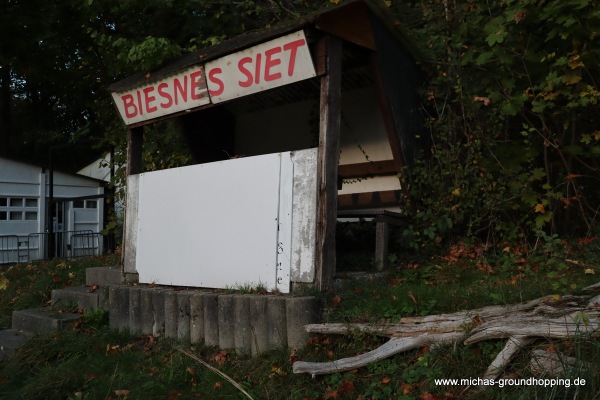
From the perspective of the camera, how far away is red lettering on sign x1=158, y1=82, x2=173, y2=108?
6.54 metres

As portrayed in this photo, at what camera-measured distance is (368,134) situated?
310 inches

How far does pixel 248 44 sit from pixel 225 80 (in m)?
0.53

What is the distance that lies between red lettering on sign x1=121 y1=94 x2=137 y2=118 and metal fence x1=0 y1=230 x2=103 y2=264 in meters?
11.0

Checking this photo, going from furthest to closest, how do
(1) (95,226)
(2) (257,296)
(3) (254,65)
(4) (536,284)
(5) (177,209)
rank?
1. (1) (95,226)
2. (5) (177,209)
3. (3) (254,65)
4. (2) (257,296)
5. (4) (536,284)

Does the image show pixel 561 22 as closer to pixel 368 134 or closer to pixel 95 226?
pixel 368 134

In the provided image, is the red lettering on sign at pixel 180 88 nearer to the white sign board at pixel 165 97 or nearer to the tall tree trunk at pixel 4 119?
the white sign board at pixel 165 97

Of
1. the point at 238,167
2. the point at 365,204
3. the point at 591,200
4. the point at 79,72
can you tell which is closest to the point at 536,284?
the point at 591,200

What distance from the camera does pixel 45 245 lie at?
17906 millimetres

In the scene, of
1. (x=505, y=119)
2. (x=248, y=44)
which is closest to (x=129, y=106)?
(x=248, y=44)

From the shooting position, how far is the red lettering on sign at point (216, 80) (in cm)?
589

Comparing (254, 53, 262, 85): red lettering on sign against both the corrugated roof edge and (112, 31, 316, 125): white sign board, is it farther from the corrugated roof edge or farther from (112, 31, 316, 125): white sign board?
the corrugated roof edge

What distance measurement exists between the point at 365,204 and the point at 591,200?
2689 mm

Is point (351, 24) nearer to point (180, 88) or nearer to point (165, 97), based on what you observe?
point (180, 88)

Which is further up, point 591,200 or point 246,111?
point 246,111
